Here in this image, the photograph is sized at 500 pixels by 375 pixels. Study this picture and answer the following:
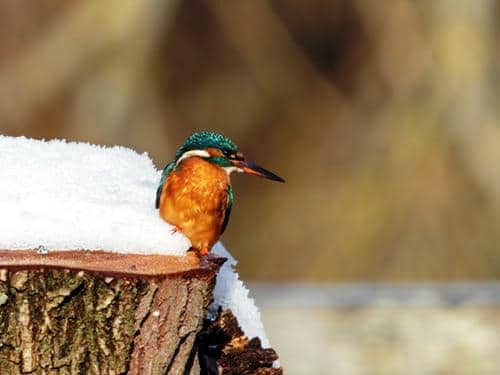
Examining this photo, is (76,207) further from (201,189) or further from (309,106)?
(309,106)

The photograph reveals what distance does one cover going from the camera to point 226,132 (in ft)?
22.1

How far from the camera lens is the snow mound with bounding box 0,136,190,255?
160 centimetres

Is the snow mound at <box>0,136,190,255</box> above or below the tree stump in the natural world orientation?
above

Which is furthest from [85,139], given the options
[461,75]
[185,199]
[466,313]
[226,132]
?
[185,199]

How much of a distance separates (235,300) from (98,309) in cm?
41

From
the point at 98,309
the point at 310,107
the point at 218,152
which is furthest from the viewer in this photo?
the point at 310,107

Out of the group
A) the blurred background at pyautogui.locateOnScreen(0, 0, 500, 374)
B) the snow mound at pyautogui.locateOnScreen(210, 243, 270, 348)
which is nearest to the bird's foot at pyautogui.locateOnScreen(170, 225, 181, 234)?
the snow mound at pyautogui.locateOnScreen(210, 243, 270, 348)

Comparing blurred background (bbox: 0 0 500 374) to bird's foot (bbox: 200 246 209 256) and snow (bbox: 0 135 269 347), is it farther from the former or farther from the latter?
bird's foot (bbox: 200 246 209 256)

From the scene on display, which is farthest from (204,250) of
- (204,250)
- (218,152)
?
(218,152)

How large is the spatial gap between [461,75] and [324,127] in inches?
34.4

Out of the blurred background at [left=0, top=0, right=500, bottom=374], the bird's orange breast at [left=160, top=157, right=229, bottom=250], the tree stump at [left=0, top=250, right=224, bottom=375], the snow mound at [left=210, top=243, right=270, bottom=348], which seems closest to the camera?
the tree stump at [left=0, top=250, right=224, bottom=375]

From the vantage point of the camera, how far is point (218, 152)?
1.69 meters

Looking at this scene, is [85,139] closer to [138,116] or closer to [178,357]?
[138,116]

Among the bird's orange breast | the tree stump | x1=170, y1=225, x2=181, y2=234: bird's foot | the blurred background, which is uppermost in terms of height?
the blurred background
